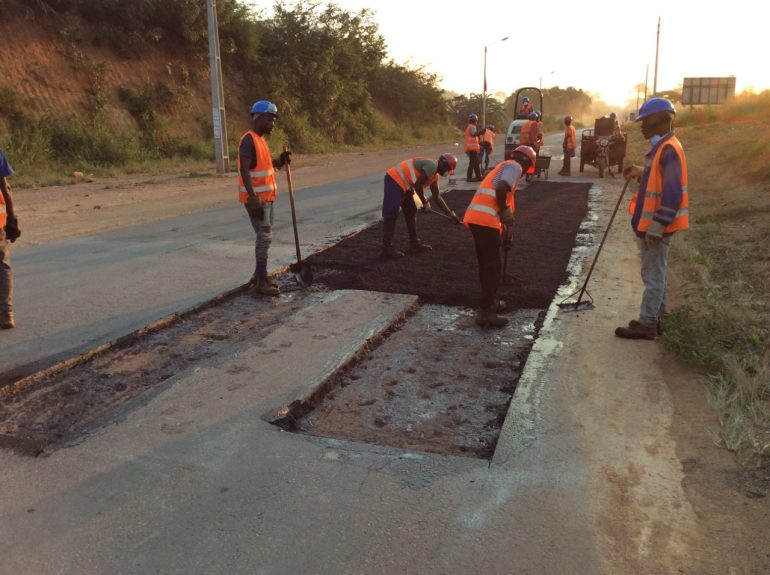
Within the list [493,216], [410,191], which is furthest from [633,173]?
[410,191]

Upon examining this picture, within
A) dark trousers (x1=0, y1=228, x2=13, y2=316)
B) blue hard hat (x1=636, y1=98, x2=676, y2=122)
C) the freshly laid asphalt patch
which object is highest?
blue hard hat (x1=636, y1=98, x2=676, y2=122)

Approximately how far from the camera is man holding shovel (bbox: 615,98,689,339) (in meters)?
5.04

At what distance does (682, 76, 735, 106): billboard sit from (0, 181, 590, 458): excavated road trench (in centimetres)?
5072

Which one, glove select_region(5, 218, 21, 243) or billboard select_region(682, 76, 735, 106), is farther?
billboard select_region(682, 76, 735, 106)

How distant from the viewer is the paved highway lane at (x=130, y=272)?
17.5ft

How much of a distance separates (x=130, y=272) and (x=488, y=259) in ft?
13.6

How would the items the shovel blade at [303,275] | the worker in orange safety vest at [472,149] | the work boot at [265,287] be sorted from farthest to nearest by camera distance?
the worker in orange safety vest at [472,149] → the shovel blade at [303,275] → the work boot at [265,287]

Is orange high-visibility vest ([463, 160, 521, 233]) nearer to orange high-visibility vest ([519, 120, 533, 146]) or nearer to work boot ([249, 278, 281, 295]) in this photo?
work boot ([249, 278, 281, 295])

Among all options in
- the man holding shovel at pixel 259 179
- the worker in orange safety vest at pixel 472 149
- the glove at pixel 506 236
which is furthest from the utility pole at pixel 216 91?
the glove at pixel 506 236

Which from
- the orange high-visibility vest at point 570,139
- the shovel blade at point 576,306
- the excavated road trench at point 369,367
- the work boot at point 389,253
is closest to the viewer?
the excavated road trench at point 369,367

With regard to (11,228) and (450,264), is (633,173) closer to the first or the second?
(450,264)

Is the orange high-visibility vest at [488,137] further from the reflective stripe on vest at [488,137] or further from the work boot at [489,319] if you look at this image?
the work boot at [489,319]

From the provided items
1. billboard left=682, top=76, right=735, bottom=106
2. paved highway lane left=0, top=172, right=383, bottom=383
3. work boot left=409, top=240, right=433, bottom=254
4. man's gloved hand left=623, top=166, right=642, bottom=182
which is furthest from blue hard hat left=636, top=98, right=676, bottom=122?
billboard left=682, top=76, right=735, bottom=106

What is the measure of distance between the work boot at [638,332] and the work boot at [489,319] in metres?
0.96
